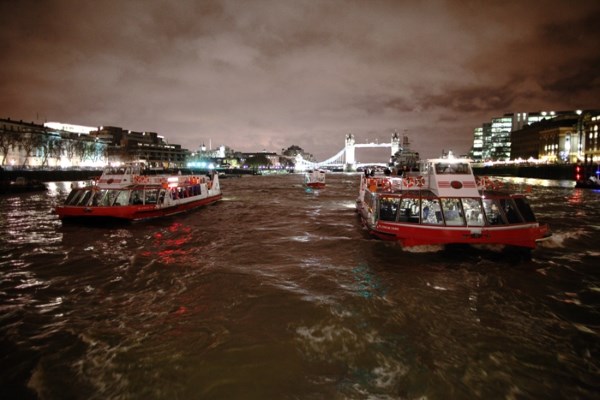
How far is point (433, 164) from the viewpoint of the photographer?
51.9 ft

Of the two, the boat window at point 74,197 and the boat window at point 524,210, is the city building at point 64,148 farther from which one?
the boat window at point 524,210

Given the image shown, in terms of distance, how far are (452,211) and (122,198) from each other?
803 inches

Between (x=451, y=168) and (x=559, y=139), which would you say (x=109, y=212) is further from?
(x=559, y=139)

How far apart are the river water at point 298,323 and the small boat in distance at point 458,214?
0.91 meters

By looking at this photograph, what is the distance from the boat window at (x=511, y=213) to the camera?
14242 mm

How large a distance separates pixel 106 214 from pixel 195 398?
19456mm

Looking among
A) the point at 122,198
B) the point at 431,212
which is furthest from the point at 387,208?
Result: the point at 122,198

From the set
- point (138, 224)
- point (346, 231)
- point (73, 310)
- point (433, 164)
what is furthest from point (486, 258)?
point (138, 224)

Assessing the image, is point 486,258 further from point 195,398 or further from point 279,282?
point 195,398

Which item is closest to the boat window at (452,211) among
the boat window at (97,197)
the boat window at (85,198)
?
the boat window at (97,197)

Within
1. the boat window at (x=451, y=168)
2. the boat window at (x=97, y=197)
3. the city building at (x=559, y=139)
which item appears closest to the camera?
the boat window at (x=451, y=168)

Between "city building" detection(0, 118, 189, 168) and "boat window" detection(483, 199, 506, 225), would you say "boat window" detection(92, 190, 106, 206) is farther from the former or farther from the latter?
"city building" detection(0, 118, 189, 168)

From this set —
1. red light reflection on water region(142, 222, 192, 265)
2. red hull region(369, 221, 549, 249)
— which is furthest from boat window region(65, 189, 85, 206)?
red hull region(369, 221, 549, 249)

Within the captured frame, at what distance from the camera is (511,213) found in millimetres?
14664
